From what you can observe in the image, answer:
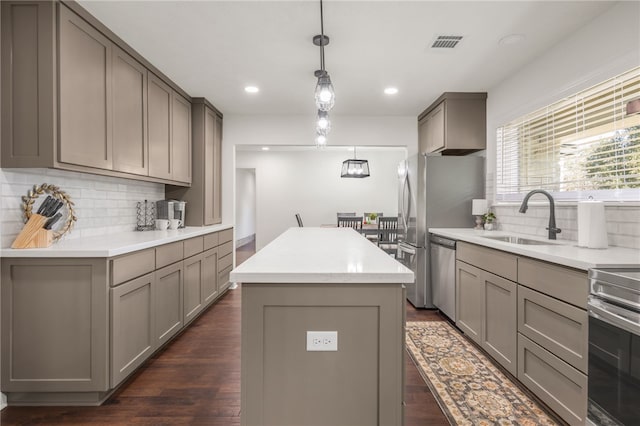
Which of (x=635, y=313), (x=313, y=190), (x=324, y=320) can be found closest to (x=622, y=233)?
(x=635, y=313)

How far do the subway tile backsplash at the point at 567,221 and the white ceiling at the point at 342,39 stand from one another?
4.23 feet

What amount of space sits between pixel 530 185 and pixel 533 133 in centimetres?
48

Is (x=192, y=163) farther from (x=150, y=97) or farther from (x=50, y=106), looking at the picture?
(x=50, y=106)

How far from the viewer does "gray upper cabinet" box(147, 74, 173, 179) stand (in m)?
3.06

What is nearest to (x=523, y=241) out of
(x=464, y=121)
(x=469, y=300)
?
(x=469, y=300)

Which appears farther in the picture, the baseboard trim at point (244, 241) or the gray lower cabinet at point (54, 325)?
the baseboard trim at point (244, 241)

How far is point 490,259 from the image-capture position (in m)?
2.47

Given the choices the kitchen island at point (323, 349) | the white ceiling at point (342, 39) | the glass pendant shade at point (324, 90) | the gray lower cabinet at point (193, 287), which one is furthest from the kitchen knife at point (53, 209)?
the glass pendant shade at point (324, 90)

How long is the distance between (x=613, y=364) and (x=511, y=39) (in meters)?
2.25

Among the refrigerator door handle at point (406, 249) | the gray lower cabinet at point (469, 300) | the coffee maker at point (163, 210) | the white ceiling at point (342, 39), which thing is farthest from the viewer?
the refrigerator door handle at point (406, 249)

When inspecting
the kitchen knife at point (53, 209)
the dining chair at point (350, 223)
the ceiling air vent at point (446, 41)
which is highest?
the ceiling air vent at point (446, 41)

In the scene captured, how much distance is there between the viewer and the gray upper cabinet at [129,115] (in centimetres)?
253

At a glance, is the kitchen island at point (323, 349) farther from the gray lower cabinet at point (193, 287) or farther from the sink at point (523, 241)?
the gray lower cabinet at point (193, 287)

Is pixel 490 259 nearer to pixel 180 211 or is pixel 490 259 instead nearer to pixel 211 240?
Result: pixel 211 240
